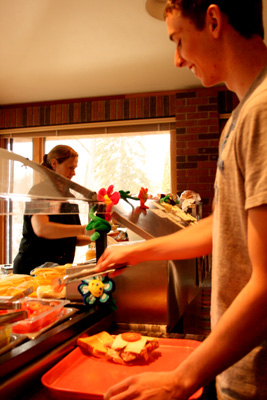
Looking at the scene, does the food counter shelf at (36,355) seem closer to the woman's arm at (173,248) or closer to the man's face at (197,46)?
the woman's arm at (173,248)

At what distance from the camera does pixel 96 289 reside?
1.49 m

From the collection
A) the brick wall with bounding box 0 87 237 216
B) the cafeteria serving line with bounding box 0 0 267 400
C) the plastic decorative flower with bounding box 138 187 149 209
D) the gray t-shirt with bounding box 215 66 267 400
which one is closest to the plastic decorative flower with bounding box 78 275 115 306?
the cafeteria serving line with bounding box 0 0 267 400

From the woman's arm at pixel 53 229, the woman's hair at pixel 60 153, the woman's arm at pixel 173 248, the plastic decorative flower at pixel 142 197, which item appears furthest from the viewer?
the woman's hair at pixel 60 153

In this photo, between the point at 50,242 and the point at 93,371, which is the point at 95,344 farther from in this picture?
the point at 50,242

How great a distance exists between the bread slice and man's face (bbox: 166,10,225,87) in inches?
33.9

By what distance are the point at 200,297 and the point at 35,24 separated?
2500mm

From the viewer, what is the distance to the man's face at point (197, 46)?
0.83 m

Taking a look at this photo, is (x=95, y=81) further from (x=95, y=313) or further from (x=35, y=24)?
(x=95, y=313)

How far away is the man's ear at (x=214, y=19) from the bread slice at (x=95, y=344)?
0.95 metres

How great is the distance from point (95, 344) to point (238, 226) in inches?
28.0

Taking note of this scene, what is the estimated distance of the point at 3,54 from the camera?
3.69 meters

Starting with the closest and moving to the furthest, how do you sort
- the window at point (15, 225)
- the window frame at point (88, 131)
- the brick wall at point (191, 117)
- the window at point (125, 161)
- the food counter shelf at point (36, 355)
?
the food counter shelf at point (36, 355), the brick wall at point (191, 117), the window frame at point (88, 131), the window at point (125, 161), the window at point (15, 225)

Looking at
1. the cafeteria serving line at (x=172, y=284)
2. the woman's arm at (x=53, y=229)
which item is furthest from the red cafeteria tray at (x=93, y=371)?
the woman's arm at (x=53, y=229)

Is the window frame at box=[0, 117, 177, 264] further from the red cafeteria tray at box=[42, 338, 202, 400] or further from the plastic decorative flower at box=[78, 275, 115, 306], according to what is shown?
the red cafeteria tray at box=[42, 338, 202, 400]
